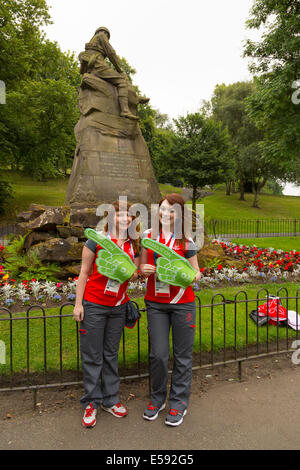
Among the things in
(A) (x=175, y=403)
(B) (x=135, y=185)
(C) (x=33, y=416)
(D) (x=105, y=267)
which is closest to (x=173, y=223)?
(D) (x=105, y=267)

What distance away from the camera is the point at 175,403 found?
302cm

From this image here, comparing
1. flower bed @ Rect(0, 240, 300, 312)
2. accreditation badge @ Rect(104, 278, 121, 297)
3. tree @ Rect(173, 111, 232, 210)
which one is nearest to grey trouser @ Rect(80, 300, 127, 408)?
accreditation badge @ Rect(104, 278, 121, 297)

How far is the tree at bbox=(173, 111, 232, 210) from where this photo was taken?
24.3 meters

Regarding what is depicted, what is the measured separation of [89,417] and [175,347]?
3.27 ft

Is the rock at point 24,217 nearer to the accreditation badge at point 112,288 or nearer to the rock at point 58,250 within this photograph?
the rock at point 58,250

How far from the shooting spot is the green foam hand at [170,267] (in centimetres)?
287

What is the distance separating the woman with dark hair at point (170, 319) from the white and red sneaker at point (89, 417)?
18.9 inches

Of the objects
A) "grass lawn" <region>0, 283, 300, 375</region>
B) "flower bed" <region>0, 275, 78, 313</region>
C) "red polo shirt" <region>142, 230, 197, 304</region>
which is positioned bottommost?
"grass lawn" <region>0, 283, 300, 375</region>

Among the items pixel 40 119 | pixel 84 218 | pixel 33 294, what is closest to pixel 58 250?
pixel 84 218

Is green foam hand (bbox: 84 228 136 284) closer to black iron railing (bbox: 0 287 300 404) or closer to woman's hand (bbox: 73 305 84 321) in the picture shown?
woman's hand (bbox: 73 305 84 321)

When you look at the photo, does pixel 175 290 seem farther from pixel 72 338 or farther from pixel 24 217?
pixel 24 217

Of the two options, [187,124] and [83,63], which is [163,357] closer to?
[83,63]

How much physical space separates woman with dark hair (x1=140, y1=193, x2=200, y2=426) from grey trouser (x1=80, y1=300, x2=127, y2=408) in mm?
340

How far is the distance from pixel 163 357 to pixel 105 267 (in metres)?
1.01
